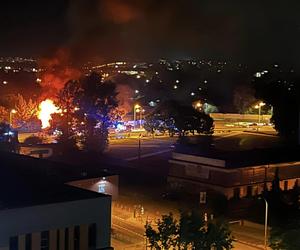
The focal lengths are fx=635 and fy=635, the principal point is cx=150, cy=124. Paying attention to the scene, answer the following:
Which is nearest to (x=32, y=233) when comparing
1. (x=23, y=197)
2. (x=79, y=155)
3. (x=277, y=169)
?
(x=23, y=197)

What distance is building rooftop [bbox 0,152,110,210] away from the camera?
1102cm

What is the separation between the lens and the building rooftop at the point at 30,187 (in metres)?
11.0

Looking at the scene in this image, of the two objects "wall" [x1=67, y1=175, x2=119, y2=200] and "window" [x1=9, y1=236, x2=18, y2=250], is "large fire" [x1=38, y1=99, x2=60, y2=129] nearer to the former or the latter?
"wall" [x1=67, y1=175, x2=119, y2=200]

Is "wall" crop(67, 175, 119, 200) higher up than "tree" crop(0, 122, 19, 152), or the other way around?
"tree" crop(0, 122, 19, 152)

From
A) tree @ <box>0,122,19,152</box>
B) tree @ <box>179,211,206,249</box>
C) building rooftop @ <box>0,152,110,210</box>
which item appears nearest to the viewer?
building rooftop @ <box>0,152,110,210</box>

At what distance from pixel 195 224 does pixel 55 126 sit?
20227 mm

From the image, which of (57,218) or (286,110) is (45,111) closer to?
(286,110)

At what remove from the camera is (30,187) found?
12.1 meters

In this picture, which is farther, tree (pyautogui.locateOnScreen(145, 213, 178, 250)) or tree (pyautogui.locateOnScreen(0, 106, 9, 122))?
tree (pyautogui.locateOnScreen(0, 106, 9, 122))

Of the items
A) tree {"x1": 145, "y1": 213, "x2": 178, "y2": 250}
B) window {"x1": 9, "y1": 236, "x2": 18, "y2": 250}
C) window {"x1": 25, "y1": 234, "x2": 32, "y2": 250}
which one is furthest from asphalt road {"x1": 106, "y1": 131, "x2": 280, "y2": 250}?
window {"x1": 9, "y1": 236, "x2": 18, "y2": 250}

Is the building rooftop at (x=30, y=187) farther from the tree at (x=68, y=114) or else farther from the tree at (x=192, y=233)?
the tree at (x=68, y=114)

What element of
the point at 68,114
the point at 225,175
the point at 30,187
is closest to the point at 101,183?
the point at 225,175

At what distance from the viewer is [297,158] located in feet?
74.9

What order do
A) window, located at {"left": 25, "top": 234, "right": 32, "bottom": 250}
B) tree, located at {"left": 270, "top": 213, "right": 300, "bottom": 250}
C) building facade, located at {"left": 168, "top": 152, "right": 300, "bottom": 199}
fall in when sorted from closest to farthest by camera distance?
window, located at {"left": 25, "top": 234, "right": 32, "bottom": 250}, tree, located at {"left": 270, "top": 213, "right": 300, "bottom": 250}, building facade, located at {"left": 168, "top": 152, "right": 300, "bottom": 199}
